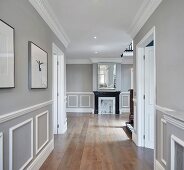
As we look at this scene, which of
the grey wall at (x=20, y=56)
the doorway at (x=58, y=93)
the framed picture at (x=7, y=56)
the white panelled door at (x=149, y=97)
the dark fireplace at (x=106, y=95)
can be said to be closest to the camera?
the framed picture at (x=7, y=56)

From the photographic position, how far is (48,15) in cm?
347

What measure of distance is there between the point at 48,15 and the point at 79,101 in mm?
6913

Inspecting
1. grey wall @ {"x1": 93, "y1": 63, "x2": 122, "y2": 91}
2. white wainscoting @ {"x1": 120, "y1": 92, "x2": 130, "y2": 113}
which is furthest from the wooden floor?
white wainscoting @ {"x1": 120, "y1": 92, "x2": 130, "y2": 113}

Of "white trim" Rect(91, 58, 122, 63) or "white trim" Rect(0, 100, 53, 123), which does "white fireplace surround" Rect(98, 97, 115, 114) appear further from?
"white trim" Rect(0, 100, 53, 123)

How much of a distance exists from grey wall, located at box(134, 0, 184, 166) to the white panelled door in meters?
1.24

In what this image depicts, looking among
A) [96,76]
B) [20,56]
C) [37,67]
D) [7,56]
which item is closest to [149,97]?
[37,67]

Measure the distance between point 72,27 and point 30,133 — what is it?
2.49 m

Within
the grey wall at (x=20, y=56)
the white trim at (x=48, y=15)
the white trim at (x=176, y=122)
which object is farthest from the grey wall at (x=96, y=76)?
the white trim at (x=176, y=122)

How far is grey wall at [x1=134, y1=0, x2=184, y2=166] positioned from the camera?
6.98 ft

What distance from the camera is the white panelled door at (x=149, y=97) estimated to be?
418cm

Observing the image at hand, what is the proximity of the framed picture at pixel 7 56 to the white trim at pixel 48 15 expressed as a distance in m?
0.91

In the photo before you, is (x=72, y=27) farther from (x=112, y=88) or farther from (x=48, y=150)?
(x=112, y=88)

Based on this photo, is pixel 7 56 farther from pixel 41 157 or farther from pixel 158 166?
pixel 158 166

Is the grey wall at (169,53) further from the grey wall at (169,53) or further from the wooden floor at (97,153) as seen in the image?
the wooden floor at (97,153)
